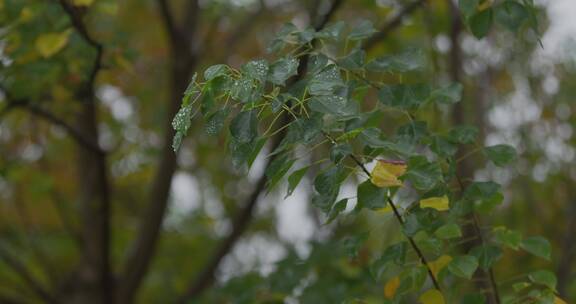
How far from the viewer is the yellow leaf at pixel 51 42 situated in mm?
2584

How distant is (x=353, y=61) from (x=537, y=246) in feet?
2.06

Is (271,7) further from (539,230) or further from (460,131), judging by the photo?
(460,131)

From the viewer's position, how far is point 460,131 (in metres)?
1.81

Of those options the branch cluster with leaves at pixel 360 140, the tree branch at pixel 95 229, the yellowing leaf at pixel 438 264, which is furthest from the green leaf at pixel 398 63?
the tree branch at pixel 95 229

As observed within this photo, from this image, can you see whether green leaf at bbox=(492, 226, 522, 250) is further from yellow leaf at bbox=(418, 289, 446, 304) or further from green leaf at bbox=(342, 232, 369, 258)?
green leaf at bbox=(342, 232, 369, 258)

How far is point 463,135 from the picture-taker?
1.79 meters

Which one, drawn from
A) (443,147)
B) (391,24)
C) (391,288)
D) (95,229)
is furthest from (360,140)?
(95,229)

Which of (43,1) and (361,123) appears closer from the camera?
(361,123)

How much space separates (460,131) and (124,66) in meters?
1.67

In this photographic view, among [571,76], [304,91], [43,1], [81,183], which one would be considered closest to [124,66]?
[43,1]

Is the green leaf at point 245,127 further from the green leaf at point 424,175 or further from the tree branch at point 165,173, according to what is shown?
the tree branch at point 165,173

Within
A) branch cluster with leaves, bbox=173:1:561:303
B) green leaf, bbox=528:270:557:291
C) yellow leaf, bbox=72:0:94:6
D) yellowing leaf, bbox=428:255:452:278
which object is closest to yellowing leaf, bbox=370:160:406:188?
branch cluster with leaves, bbox=173:1:561:303

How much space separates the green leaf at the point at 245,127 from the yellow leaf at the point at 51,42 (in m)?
1.35

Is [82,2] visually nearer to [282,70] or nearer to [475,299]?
[282,70]
